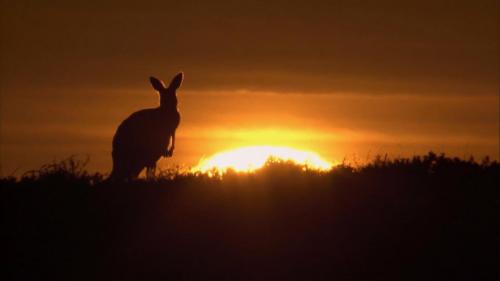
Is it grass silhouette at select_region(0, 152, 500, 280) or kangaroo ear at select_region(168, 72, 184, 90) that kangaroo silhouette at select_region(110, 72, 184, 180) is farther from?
grass silhouette at select_region(0, 152, 500, 280)

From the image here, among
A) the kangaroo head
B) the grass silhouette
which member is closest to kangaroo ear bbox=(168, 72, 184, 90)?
the kangaroo head

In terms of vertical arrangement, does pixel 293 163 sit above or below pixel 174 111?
below

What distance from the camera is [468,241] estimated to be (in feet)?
39.3

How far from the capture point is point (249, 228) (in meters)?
11.7

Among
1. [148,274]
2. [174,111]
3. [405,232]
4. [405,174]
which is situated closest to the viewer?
[148,274]

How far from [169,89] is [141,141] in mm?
2602

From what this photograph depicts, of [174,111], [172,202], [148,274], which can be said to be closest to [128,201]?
[172,202]

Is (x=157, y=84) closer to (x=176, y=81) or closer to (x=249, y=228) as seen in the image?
(x=176, y=81)

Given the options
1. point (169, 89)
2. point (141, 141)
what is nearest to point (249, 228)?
point (141, 141)

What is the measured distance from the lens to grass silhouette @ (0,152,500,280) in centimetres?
1130

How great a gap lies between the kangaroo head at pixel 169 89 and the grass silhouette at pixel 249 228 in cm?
858

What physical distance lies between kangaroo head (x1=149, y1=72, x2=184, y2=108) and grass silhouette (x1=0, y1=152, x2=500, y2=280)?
8582mm

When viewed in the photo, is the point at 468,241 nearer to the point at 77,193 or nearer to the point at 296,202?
the point at 296,202

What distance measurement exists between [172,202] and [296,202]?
1559mm
